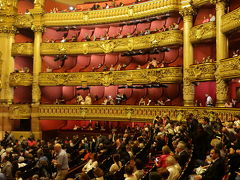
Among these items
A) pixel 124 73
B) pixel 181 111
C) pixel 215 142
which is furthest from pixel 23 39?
pixel 215 142

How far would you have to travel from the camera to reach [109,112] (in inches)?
619

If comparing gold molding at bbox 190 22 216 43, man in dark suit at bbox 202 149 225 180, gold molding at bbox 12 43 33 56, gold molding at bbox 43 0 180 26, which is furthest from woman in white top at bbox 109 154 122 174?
gold molding at bbox 12 43 33 56

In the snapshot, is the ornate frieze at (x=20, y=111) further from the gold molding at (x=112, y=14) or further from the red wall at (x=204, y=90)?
the red wall at (x=204, y=90)

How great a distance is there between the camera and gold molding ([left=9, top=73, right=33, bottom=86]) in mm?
17438

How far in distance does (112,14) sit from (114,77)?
3.97m

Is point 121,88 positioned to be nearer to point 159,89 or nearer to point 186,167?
point 159,89

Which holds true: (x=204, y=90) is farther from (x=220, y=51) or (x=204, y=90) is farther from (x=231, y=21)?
(x=231, y=21)

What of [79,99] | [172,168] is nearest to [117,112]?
[79,99]

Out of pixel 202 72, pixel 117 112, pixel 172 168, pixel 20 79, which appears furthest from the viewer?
pixel 20 79

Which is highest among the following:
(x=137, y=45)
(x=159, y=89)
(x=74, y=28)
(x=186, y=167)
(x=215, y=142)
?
(x=74, y=28)

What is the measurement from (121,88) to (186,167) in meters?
13.0

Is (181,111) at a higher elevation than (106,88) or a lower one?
lower

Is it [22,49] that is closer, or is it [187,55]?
[187,55]

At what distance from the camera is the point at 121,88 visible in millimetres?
17359
